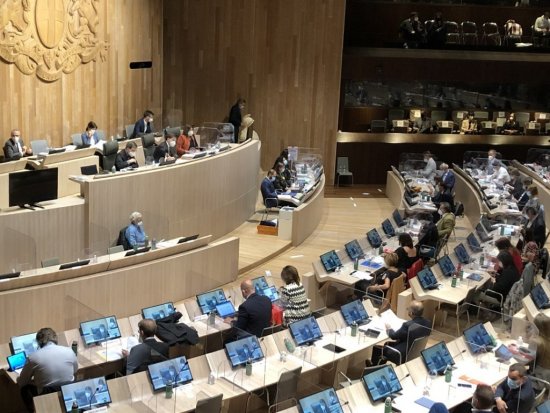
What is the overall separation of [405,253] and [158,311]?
157 inches

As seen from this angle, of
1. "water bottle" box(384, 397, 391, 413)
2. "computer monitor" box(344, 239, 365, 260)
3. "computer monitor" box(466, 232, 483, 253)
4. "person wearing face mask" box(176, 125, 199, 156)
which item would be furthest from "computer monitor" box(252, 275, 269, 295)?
"person wearing face mask" box(176, 125, 199, 156)

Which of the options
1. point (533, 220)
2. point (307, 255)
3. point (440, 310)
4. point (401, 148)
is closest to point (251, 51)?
point (401, 148)

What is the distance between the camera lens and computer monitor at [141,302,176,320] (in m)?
9.38

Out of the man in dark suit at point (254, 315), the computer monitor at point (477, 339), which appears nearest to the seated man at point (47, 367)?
the man in dark suit at point (254, 315)

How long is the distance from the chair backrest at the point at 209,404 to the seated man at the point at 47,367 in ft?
4.95

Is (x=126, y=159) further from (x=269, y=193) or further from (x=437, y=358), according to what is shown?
(x=437, y=358)

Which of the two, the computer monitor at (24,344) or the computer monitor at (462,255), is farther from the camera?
the computer monitor at (462,255)

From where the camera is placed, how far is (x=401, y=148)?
Result: 2269cm

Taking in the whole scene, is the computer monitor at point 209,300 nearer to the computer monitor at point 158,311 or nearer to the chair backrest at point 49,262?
the computer monitor at point 158,311

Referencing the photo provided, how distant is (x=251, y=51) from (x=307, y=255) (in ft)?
24.3

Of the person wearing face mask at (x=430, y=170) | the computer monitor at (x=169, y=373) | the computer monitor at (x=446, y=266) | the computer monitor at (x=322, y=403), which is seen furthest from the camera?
the person wearing face mask at (x=430, y=170)

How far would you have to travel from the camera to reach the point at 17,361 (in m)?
8.27

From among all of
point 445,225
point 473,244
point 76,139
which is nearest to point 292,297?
point 473,244

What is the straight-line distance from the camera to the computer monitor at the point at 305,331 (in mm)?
9031
